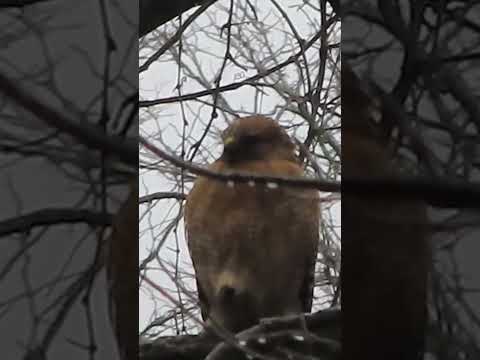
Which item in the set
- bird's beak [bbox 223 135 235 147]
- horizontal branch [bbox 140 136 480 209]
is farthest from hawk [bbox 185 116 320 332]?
horizontal branch [bbox 140 136 480 209]

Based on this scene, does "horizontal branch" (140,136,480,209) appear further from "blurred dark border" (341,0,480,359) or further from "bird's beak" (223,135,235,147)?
"bird's beak" (223,135,235,147)

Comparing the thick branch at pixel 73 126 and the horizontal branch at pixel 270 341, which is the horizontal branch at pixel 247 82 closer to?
the thick branch at pixel 73 126

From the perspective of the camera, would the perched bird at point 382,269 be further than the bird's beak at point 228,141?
No

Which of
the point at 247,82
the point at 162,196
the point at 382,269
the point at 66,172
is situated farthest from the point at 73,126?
the point at 382,269

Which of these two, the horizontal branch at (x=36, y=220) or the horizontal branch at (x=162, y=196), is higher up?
the horizontal branch at (x=162, y=196)

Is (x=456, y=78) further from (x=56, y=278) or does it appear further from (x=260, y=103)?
(x=56, y=278)

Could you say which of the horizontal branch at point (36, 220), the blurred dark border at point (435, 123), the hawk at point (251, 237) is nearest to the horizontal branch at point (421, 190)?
the blurred dark border at point (435, 123)

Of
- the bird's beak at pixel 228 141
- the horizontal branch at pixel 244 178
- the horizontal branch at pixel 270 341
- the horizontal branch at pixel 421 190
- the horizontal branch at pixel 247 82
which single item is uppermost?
the horizontal branch at pixel 247 82

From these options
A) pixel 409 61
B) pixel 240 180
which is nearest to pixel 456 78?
pixel 409 61

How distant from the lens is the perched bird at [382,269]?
1.03 metres

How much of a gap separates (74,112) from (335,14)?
16.1 inches

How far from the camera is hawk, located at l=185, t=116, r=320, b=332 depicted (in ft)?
3.83

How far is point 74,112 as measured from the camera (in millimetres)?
1092

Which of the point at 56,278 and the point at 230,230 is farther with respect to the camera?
the point at 230,230
